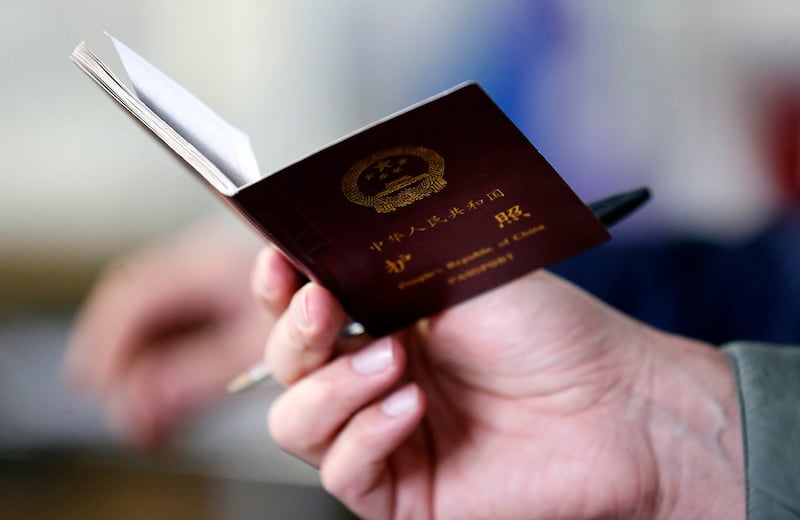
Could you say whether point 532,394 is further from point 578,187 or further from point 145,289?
point 578,187

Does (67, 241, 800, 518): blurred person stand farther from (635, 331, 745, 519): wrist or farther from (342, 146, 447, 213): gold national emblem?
(342, 146, 447, 213): gold national emblem

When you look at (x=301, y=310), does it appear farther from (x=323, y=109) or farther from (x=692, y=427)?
(x=323, y=109)

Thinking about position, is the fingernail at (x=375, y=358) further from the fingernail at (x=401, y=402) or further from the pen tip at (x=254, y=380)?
the pen tip at (x=254, y=380)

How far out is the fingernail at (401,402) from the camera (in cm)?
63

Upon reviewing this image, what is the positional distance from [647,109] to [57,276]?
1366mm

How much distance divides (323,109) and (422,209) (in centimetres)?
161

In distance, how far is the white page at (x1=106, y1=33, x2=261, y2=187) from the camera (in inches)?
19.0

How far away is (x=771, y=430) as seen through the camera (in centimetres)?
64

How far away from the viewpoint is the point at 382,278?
0.56 m

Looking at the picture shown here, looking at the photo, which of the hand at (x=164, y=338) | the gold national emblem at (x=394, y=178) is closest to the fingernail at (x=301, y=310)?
the gold national emblem at (x=394, y=178)

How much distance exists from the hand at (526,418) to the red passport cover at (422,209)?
0.27 ft

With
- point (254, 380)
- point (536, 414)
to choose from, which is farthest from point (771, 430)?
point (254, 380)

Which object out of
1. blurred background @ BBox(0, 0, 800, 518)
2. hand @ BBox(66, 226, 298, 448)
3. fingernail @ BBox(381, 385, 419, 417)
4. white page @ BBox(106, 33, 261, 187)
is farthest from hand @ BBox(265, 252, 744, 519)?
blurred background @ BBox(0, 0, 800, 518)

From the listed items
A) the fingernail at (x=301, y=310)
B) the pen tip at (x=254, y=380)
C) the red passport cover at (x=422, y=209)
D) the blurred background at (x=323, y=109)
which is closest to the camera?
the red passport cover at (x=422, y=209)
